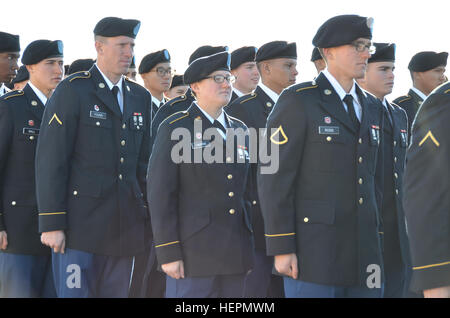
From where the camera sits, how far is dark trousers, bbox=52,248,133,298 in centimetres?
539

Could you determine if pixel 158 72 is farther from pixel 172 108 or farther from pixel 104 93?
pixel 104 93

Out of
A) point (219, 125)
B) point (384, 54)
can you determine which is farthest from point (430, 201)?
point (384, 54)

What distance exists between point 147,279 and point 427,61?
389cm

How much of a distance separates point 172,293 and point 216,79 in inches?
61.8

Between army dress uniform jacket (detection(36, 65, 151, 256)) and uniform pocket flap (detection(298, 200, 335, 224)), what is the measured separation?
5.78ft

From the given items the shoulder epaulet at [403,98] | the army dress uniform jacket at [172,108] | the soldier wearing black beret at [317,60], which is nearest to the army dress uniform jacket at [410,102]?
the shoulder epaulet at [403,98]

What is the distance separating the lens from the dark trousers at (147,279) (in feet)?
21.6

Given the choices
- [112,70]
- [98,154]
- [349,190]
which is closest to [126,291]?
[98,154]

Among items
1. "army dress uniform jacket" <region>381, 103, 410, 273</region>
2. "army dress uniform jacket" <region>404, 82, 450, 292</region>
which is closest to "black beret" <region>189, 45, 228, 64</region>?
"army dress uniform jacket" <region>381, 103, 410, 273</region>

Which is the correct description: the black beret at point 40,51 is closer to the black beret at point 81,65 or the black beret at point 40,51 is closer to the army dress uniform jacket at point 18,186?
the army dress uniform jacket at point 18,186

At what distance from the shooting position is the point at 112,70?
569 centimetres

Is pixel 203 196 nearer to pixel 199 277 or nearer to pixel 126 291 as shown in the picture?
pixel 199 277

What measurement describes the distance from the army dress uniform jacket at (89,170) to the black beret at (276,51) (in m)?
1.66

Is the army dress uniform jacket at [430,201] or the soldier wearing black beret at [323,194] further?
the soldier wearing black beret at [323,194]
